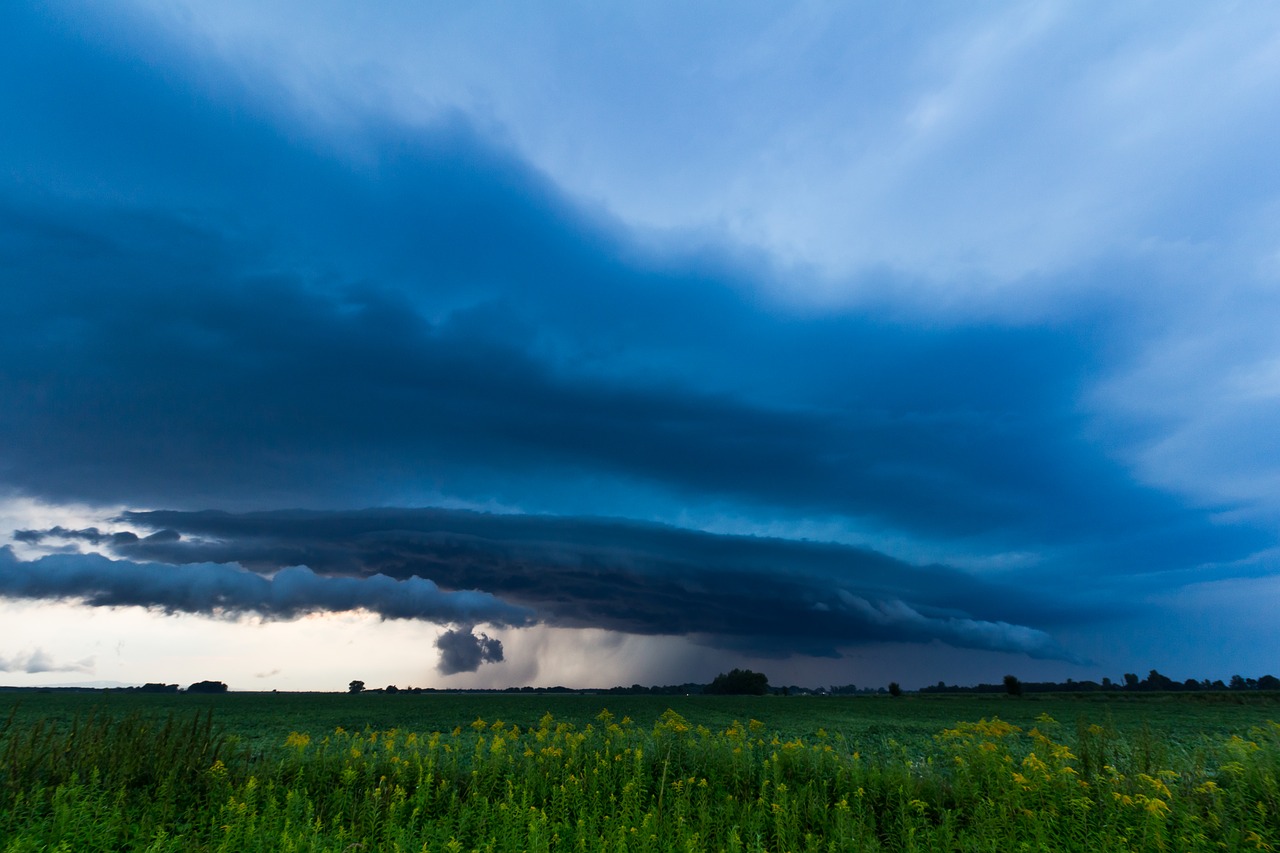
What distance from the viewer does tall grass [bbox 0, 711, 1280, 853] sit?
10664 mm

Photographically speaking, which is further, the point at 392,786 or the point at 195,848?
the point at 392,786

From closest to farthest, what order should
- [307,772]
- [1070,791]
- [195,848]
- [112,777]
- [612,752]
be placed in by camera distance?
[195,848], [1070,791], [112,777], [307,772], [612,752]

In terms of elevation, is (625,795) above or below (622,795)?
above

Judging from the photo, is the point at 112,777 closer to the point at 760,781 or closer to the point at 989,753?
the point at 760,781

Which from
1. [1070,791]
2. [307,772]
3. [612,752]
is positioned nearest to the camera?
[1070,791]

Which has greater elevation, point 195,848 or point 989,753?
point 989,753

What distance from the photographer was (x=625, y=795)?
11.9 metres

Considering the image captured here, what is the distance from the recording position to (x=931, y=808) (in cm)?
1331

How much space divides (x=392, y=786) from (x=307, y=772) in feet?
8.05

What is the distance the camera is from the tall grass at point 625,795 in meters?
10.7

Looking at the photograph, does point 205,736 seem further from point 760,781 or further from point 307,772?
point 760,781

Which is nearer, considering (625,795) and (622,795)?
(625,795)

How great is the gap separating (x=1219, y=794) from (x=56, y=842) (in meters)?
20.2

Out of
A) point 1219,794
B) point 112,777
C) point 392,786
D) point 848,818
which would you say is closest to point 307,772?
point 392,786
